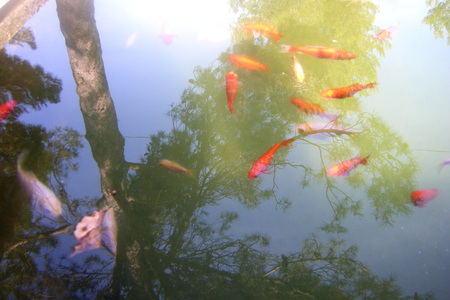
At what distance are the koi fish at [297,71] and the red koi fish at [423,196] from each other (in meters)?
1.25

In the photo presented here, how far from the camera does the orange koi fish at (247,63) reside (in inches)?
89.6

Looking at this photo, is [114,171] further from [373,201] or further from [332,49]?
[332,49]

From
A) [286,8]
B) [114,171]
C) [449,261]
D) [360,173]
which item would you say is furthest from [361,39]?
[114,171]

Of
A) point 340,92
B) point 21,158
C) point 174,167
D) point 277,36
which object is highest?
point 277,36

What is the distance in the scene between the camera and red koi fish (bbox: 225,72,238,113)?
2.16 metres

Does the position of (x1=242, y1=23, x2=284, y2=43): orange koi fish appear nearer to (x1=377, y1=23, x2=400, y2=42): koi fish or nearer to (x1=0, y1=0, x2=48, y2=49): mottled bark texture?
(x1=377, y1=23, x2=400, y2=42): koi fish

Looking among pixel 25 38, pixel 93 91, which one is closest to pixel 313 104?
pixel 93 91

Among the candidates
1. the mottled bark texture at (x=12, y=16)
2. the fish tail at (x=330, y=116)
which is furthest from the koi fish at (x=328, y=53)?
the mottled bark texture at (x=12, y=16)

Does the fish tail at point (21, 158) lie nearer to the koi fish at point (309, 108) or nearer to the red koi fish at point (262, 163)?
the red koi fish at point (262, 163)

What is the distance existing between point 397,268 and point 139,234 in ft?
5.88

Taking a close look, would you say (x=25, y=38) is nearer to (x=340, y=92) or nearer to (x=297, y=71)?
(x=297, y=71)

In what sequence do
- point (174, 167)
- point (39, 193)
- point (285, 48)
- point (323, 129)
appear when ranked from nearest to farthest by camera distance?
1. point (39, 193)
2. point (174, 167)
3. point (323, 129)
4. point (285, 48)

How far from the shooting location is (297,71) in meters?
2.22

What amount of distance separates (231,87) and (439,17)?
2.58 metres
